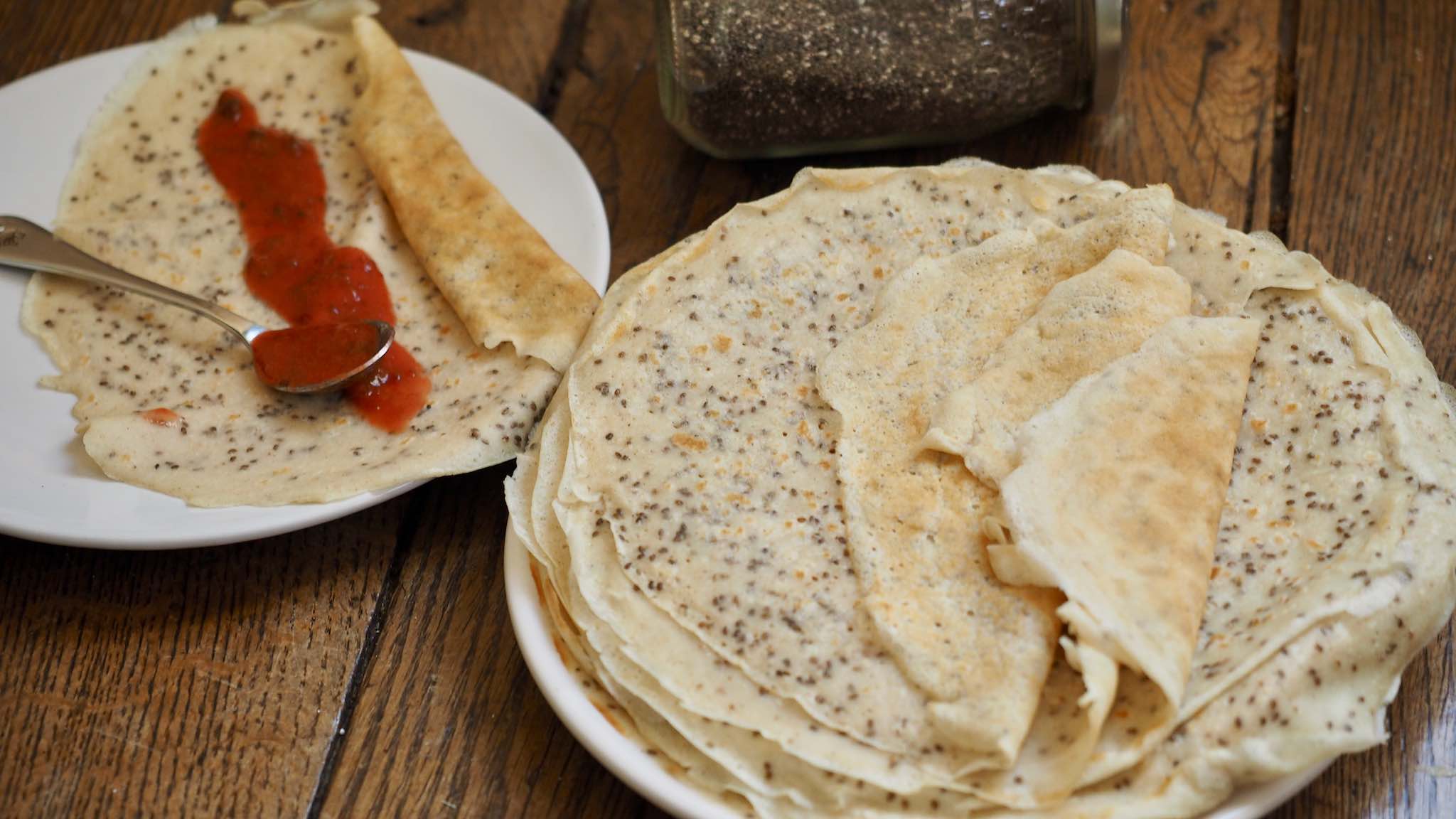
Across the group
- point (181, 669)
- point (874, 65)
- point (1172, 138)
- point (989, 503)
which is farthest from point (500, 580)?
point (1172, 138)

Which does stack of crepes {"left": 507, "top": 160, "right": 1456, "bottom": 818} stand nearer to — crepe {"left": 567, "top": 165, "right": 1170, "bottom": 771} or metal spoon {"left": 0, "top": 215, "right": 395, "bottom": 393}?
crepe {"left": 567, "top": 165, "right": 1170, "bottom": 771}

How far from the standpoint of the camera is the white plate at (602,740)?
1.15 meters

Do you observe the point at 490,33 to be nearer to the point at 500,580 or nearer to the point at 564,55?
the point at 564,55

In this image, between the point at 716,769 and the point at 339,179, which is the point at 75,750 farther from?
the point at 339,179

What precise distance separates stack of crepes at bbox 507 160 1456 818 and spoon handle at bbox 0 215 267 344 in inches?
20.3

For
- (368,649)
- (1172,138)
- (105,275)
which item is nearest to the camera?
(368,649)

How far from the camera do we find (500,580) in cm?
158

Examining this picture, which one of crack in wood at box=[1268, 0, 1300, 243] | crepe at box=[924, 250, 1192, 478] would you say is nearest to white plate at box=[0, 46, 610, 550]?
crepe at box=[924, 250, 1192, 478]

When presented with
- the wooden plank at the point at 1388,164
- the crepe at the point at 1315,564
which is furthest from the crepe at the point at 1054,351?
the wooden plank at the point at 1388,164

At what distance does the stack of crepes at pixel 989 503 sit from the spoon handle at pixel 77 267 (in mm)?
516

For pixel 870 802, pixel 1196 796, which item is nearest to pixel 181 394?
pixel 870 802

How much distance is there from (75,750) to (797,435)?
0.88m

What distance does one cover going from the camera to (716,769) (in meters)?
1.22

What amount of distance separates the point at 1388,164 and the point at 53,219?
199cm
